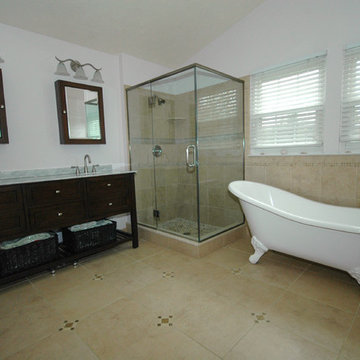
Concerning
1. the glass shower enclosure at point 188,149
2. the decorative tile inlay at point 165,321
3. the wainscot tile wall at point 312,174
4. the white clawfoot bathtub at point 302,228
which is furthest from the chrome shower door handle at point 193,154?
the decorative tile inlay at point 165,321

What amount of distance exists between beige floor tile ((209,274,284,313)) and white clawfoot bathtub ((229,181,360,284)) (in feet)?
1.17

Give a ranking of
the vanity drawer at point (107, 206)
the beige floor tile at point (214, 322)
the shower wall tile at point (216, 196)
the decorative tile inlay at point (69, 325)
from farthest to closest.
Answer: the shower wall tile at point (216, 196)
the vanity drawer at point (107, 206)
the decorative tile inlay at point (69, 325)
the beige floor tile at point (214, 322)

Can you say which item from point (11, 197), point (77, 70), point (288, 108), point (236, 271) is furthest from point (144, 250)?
point (288, 108)

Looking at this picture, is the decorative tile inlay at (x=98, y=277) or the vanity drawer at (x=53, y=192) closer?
the vanity drawer at (x=53, y=192)

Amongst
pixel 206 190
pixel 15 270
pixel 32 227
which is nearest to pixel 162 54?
pixel 206 190

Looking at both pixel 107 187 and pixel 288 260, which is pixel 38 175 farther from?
pixel 288 260

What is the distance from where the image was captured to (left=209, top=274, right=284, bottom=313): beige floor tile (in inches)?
69.1

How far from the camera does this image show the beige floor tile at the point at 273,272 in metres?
2.05

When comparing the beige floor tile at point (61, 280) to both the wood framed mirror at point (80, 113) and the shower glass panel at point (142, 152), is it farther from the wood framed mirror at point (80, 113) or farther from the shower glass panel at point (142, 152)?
the wood framed mirror at point (80, 113)

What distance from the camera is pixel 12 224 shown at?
6.31 feet

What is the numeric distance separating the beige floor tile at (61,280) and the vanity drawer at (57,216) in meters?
0.46

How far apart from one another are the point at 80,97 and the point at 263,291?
2.64 metres

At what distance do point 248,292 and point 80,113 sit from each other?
96.5 inches

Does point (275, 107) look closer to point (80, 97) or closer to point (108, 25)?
point (108, 25)
